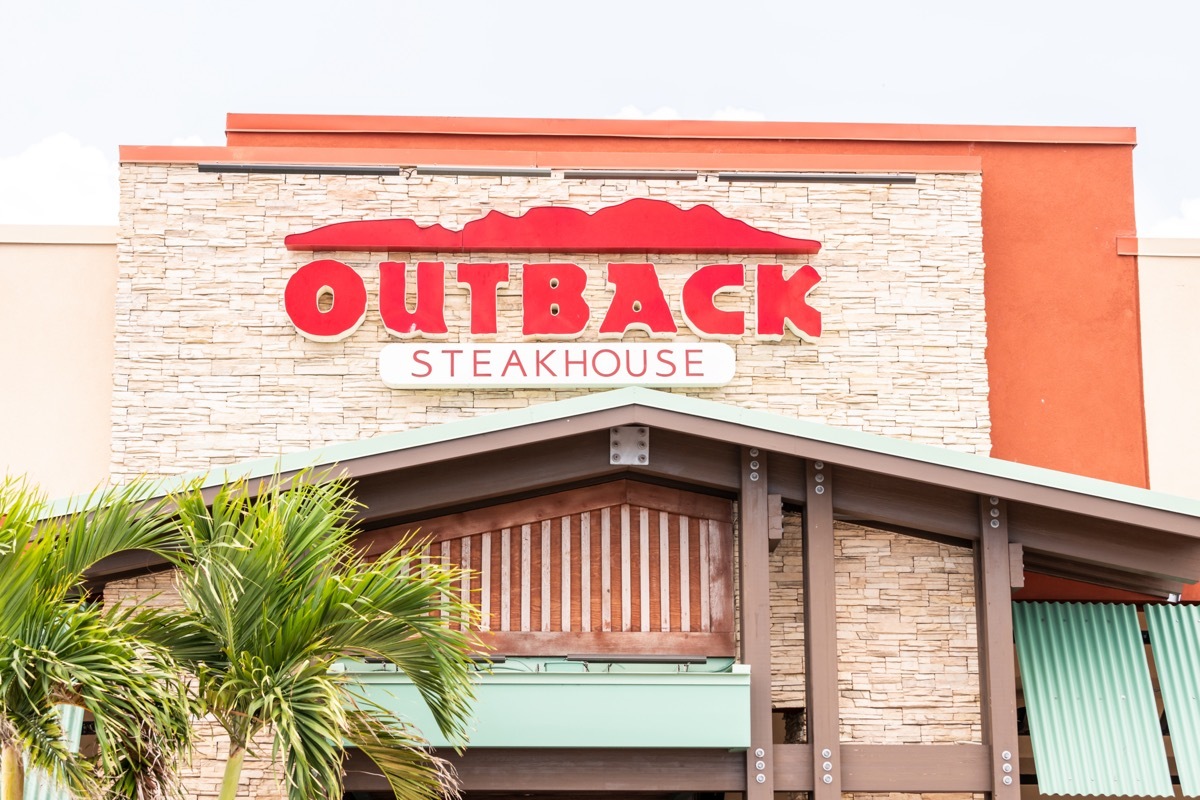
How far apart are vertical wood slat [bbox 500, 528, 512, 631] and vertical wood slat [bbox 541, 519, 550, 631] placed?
0.25 meters

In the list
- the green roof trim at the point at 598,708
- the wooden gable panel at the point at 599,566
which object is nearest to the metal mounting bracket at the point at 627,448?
the wooden gable panel at the point at 599,566

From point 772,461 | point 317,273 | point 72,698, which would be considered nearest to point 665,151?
point 317,273

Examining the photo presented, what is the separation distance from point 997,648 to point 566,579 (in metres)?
3.35

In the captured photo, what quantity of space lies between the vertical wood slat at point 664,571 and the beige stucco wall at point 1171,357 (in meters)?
6.42

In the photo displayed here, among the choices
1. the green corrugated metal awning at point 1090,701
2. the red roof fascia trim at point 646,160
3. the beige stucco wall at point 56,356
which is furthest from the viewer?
the beige stucco wall at point 56,356

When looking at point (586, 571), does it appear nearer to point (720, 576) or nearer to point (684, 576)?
point (684, 576)

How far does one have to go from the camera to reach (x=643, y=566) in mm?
10945

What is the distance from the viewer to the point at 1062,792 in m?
10.4

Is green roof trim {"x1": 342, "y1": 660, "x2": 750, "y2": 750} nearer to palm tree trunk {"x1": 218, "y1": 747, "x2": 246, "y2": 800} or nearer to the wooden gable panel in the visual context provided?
the wooden gable panel

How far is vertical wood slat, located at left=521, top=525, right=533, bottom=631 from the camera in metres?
10.8

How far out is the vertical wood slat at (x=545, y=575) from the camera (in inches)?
426

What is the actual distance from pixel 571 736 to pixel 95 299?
25.0ft

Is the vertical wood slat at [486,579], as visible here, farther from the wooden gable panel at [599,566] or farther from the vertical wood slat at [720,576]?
the vertical wood slat at [720,576]

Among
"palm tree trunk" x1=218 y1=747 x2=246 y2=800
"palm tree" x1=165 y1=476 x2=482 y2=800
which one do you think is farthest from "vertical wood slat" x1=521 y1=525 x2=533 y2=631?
"palm tree trunk" x1=218 y1=747 x2=246 y2=800
